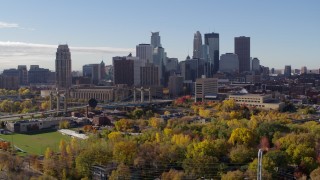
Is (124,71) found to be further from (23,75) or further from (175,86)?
(23,75)

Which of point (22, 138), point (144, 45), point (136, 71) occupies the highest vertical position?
point (144, 45)

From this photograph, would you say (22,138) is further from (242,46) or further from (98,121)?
(242,46)

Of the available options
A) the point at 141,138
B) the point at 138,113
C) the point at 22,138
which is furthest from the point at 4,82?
the point at 141,138

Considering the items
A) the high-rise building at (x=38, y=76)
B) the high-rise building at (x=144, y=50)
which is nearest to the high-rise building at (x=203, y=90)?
the high-rise building at (x=38, y=76)

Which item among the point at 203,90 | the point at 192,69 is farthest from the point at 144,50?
the point at 203,90

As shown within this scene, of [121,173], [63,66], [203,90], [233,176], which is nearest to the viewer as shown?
[233,176]

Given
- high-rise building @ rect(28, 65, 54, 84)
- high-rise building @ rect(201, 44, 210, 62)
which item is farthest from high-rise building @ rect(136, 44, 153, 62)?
high-rise building @ rect(28, 65, 54, 84)

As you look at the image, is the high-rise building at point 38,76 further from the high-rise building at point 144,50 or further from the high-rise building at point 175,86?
the high-rise building at point 175,86
